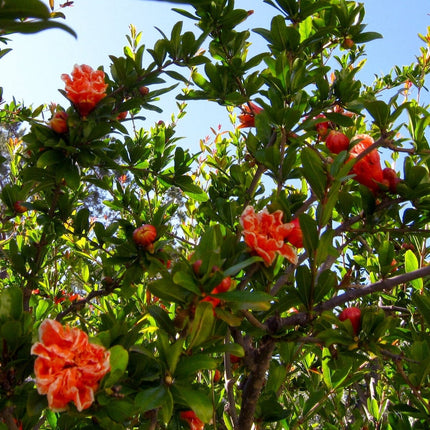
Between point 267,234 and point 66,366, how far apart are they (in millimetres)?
507

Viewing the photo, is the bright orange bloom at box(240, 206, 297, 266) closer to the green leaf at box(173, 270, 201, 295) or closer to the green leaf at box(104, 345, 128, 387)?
the green leaf at box(173, 270, 201, 295)

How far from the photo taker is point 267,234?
1001 mm

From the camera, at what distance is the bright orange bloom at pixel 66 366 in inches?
30.1

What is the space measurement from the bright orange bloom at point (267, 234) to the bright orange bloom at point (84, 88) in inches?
28.0

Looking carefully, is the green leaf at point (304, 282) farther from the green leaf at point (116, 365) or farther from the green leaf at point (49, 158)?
the green leaf at point (49, 158)

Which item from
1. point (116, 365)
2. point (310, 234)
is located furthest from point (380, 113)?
point (116, 365)

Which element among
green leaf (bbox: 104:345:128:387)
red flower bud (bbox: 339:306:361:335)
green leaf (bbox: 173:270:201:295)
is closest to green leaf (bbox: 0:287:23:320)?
green leaf (bbox: 104:345:128:387)

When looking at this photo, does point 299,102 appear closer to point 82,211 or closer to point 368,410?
point 82,211

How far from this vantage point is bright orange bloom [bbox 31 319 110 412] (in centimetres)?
76

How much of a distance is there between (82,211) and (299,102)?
3.00ft

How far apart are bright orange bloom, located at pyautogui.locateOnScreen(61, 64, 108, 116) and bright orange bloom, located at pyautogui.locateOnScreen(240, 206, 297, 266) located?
711 mm

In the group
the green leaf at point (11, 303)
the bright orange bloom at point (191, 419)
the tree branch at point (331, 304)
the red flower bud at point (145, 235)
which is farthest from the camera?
the red flower bud at point (145, 235)

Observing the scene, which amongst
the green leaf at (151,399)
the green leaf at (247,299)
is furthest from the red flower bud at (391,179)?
the green leaf at (151,399)

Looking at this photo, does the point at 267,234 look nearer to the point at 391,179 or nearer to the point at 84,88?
the point at 391,179
